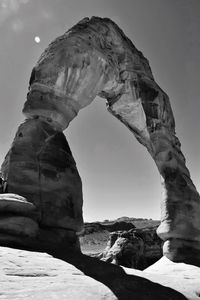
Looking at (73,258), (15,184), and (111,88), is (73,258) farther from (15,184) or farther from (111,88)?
(111,88)

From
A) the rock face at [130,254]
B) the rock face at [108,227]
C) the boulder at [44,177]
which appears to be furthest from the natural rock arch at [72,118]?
the rock face at [108,227]

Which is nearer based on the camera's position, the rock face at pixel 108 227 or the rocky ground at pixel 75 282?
the rocky ground at pixel 75 282

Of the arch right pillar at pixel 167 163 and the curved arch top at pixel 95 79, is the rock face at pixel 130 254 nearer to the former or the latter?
the arch right pillar at pixel 167 163

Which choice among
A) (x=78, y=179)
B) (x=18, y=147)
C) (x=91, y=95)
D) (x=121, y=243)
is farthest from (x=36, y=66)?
(x=121, y=243)

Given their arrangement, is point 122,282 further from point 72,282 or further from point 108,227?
point 108,227

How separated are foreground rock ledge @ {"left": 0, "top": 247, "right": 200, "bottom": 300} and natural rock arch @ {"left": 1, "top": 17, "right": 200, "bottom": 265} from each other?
0.64m

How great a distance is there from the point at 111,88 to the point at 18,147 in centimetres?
289

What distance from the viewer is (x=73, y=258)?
9.55 ft

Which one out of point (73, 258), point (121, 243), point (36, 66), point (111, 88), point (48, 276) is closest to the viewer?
point (48, 276)

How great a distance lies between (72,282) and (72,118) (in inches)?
119

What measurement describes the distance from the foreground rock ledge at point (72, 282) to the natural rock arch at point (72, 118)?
637mm

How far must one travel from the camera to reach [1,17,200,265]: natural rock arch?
12.1ft

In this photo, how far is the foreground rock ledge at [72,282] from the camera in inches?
68.2

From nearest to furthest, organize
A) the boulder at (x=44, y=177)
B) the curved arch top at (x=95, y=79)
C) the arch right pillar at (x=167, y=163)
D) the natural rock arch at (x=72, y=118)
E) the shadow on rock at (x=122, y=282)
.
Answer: the shadow on rock at (x=122, y=282)
the boulder at (x=44, y=177)
the natural rock arch at (x=72, y=118)
the curved arch top at (x=95, y=79)
the arch right pillar at (x=167, y=163)
